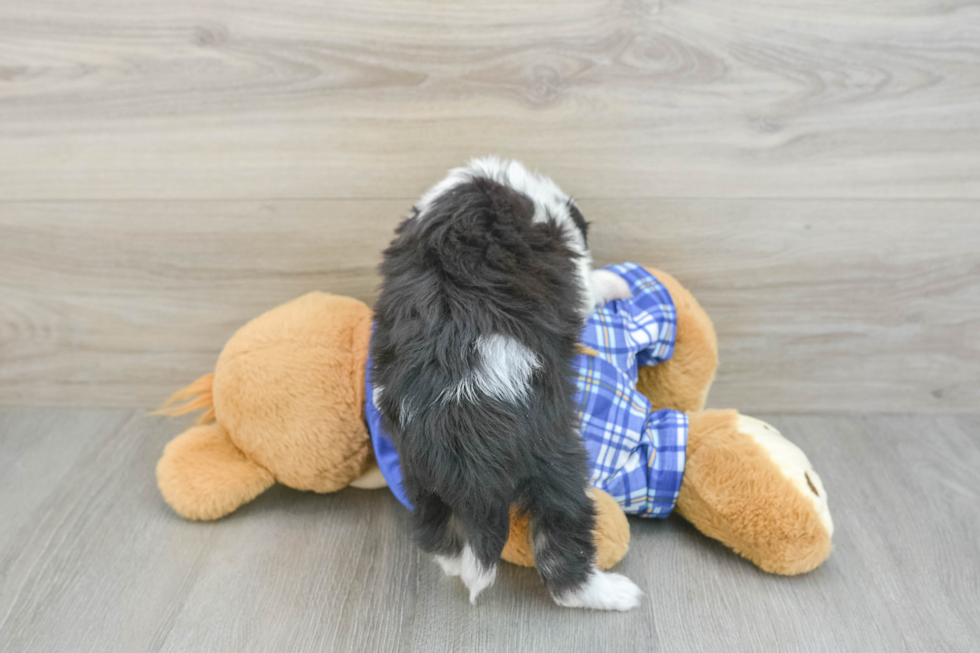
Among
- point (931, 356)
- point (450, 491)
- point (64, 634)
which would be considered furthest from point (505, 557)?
point (931, 356)

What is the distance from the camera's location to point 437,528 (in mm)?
704

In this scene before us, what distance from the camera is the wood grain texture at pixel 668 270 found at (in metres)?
0.98

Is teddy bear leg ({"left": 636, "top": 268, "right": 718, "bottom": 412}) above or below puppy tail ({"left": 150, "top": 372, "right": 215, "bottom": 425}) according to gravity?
above

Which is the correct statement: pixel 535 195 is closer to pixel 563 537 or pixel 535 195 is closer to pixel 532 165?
pixel 532 165

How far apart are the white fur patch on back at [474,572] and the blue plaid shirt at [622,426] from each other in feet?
0.34

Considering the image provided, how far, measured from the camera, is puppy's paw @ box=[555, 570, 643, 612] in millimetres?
728

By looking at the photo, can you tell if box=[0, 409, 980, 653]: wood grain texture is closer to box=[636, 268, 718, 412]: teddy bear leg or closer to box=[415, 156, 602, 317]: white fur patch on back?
box=[636, 268, 718, 412]: teddy bear leg

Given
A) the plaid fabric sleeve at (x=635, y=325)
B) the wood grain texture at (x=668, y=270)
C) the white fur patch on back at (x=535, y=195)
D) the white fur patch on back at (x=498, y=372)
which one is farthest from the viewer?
the wood grain texture at (x=668, y=270)

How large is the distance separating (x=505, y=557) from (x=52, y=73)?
36.7 inches

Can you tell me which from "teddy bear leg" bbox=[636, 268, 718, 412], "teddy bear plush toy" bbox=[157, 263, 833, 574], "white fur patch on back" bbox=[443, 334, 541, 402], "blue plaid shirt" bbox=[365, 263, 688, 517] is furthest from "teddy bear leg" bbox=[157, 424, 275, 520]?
"teddy bear leg" bbox=[636, 268, 718, 412]

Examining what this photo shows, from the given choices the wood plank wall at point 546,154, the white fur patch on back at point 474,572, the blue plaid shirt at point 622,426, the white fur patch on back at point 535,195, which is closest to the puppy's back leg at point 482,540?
the white fur patch on back at point 474,572

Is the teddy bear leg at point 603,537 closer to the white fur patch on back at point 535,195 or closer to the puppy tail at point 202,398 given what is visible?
the white fur patch on back at point 535,195

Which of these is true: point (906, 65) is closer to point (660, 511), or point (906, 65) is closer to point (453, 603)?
point (660, 511)

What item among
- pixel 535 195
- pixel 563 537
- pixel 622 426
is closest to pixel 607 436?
pixel 622 426
